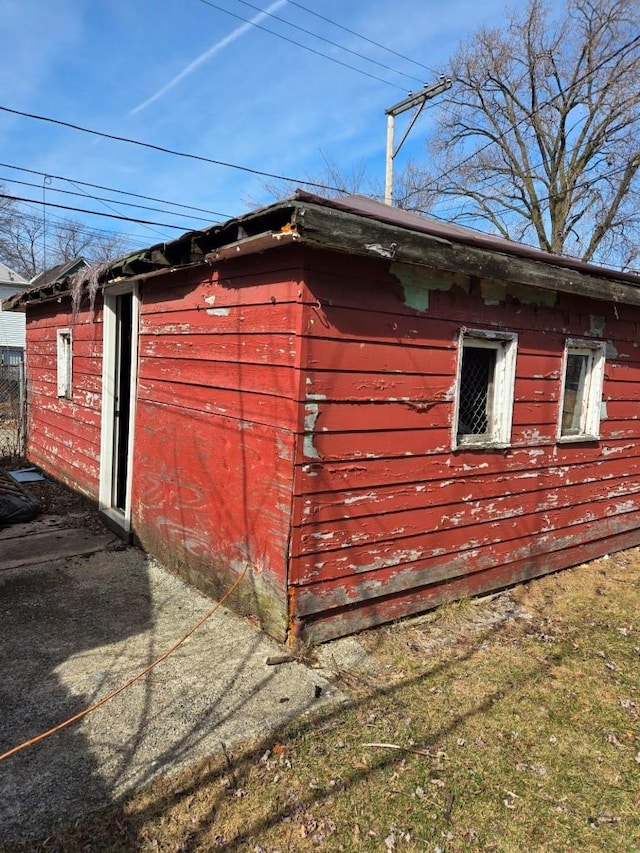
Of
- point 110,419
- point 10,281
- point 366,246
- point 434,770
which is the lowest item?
point 434,770

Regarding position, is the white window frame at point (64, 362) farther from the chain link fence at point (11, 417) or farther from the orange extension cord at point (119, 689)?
the orange extension cord at point (119, 689)

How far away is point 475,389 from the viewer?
4574 millimetres

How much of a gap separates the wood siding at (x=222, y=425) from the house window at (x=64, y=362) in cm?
250

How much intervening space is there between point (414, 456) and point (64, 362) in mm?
5503

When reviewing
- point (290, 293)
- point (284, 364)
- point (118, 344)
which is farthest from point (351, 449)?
point (118, 344)

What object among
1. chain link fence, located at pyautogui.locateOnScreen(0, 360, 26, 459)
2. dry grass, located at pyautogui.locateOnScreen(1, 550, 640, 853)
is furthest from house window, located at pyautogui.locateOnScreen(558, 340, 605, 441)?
chain link fence, located at pyautogui.locateOnScreen(0, 360, 26, 459)

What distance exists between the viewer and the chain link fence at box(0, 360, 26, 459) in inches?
365

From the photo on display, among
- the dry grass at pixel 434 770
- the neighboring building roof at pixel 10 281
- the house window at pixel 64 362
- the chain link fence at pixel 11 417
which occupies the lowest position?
the dry grass at pixel 434 770

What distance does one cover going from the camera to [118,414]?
6.15 meters

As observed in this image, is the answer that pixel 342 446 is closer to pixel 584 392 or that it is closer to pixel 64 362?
pixel 584 392

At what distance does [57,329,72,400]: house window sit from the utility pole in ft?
24.8

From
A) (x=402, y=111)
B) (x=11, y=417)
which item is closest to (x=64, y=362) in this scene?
(x=11, y=417)

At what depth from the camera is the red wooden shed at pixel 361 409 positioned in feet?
11.6

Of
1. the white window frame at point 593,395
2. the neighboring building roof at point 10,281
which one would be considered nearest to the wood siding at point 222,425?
the white window frame at point 593,395
